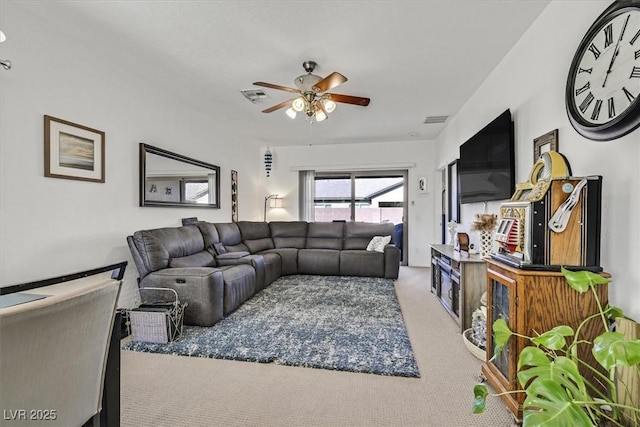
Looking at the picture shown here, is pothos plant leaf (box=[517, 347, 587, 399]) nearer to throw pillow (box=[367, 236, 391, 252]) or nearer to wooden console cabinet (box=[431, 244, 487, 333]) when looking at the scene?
wooden console cabinet (box=[431, 244, 487, 333])

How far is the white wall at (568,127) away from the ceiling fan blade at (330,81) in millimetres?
1438

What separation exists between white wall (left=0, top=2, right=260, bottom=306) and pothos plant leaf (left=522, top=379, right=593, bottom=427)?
2.98 m

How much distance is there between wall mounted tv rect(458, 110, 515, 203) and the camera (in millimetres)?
2416

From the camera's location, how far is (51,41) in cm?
223

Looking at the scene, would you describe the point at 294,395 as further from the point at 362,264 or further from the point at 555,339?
the point at 362,264

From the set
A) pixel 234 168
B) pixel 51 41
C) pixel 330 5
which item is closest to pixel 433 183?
pixel 234 168

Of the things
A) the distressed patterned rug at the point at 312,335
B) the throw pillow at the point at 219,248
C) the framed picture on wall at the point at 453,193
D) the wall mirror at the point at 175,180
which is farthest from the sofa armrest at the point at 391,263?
the wall mirror at the point at 175,180

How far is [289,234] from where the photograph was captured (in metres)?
5.66

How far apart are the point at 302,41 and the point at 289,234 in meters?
3.81

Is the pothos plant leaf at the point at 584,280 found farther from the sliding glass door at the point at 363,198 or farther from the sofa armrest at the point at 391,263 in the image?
the sliding glass door at the point at 363,198

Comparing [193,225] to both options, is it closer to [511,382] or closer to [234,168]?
[234,168]

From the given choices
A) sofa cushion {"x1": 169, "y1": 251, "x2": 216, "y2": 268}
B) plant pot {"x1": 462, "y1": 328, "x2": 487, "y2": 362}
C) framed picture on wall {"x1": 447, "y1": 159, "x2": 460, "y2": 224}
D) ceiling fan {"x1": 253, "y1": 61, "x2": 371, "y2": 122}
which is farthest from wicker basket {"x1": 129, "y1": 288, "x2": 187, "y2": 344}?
framed picture on wall {"x1": 447, "y1": 159, "x2": 460, "y2": 224}

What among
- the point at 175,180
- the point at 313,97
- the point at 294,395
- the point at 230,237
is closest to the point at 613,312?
the point at 294,395

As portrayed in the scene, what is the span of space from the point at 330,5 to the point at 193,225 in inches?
121
